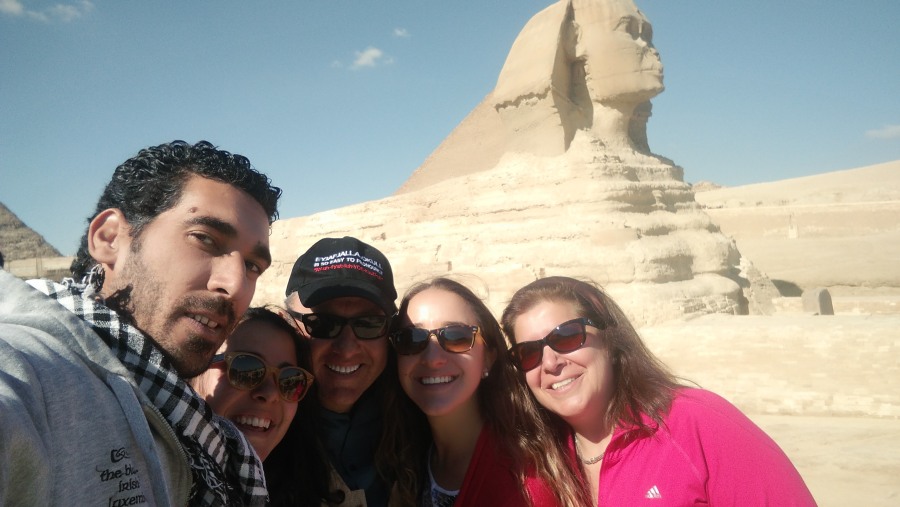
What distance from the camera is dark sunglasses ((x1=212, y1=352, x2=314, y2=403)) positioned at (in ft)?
4.94

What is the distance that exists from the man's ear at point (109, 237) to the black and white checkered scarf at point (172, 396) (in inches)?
3.3

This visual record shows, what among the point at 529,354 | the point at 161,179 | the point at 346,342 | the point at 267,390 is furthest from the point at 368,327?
the point at 161,179

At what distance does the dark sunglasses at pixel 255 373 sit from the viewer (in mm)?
1507

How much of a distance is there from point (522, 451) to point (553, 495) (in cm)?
17

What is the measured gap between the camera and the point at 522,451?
1.78 m

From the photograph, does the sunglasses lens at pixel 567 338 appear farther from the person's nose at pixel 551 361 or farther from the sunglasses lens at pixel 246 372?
the sunglasses lens at pixel 246 372

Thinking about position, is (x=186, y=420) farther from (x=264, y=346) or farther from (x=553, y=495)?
(x=553, y=495)

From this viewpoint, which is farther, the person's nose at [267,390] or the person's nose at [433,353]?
the person's nose at [433,353]

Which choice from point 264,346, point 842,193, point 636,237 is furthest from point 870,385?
point 842,193

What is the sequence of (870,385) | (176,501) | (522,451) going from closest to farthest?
(176,501) < (522,451) < (870,385)

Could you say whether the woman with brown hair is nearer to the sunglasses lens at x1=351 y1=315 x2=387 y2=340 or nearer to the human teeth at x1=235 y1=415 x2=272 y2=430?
the sunglasses lens at x1=351 y1=315 x2=387 y2=340

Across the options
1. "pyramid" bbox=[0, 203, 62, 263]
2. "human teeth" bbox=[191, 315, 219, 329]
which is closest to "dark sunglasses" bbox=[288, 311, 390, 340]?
"human teeth" bbox=[191, 315, 219, 329]

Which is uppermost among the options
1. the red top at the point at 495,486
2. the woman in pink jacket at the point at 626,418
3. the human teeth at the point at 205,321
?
the human teeth at the point at 205,321

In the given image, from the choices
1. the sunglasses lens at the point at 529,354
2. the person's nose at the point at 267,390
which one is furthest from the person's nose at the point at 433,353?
the person's nose at the point at 267,390
